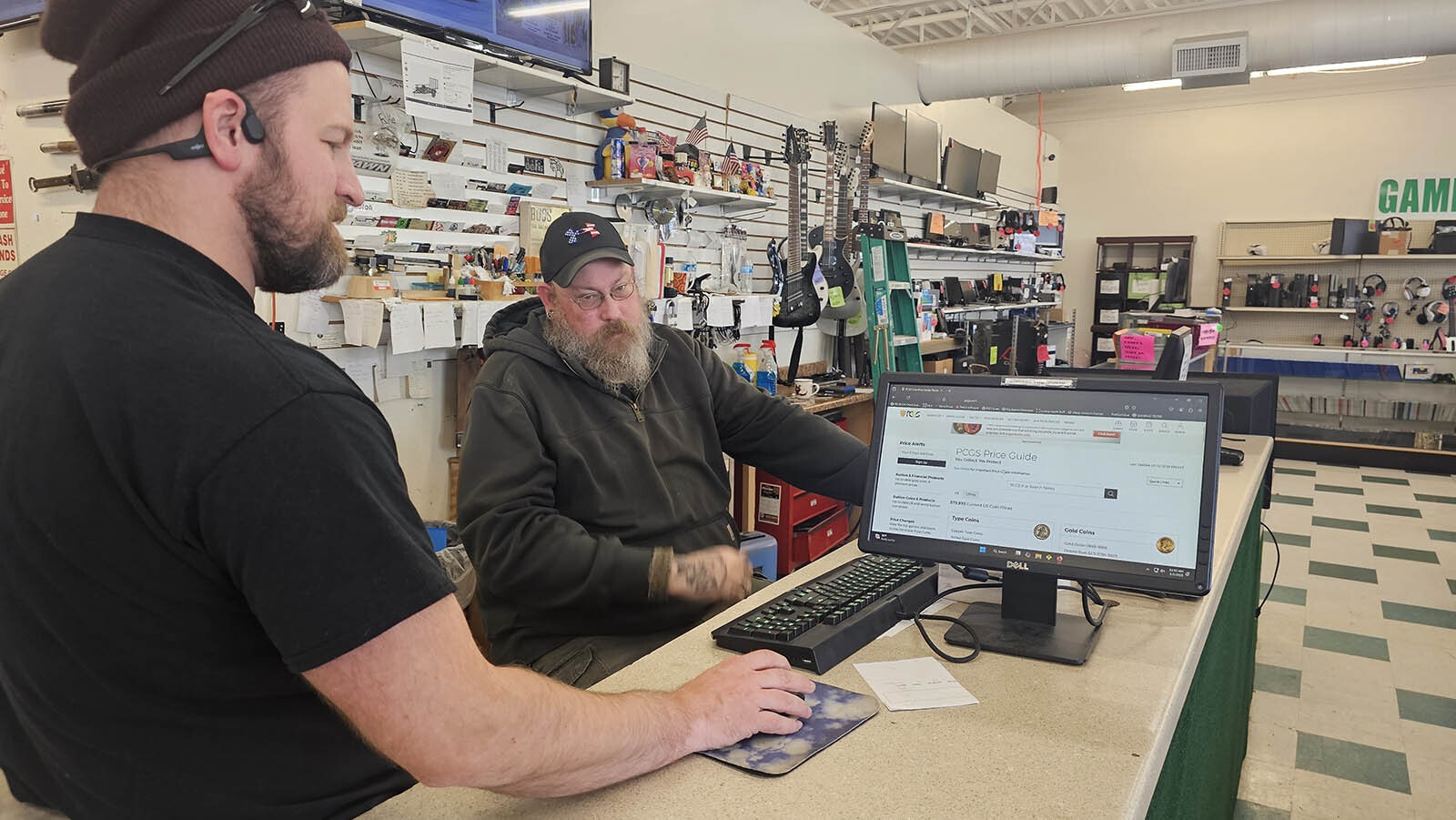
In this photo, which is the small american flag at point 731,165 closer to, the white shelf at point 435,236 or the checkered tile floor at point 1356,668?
the white shelf at point 435,236

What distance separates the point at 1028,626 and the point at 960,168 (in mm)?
6501

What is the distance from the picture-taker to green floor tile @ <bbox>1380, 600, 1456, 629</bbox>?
3.90 m

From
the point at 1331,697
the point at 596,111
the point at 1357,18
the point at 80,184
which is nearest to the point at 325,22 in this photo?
the point at 80,184

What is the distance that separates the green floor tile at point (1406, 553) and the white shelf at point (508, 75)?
15.4ft

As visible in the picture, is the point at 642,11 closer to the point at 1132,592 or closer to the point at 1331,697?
the point at 1132,592

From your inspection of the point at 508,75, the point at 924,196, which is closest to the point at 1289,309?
the point at 924,196

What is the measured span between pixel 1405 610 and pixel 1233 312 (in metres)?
5.73

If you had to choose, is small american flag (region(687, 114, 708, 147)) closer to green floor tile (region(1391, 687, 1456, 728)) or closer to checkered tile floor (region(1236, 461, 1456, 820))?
checkered tile floor (region(1236, 461, 1456, 820))

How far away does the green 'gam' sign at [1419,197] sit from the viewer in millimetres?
8406

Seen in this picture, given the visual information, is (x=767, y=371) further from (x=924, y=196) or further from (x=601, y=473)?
(x=924, y=196)

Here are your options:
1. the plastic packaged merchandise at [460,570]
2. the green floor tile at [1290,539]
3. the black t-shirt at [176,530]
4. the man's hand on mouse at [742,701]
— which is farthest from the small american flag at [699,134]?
the green floor tile at [1290,539]

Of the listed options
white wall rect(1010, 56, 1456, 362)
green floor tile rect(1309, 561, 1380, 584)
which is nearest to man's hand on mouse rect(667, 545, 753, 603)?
green floor tile rect(1309, 561, 1380, 584)

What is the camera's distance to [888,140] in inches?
239

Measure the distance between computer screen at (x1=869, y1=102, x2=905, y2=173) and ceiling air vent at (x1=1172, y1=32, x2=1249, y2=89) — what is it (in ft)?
6.37
